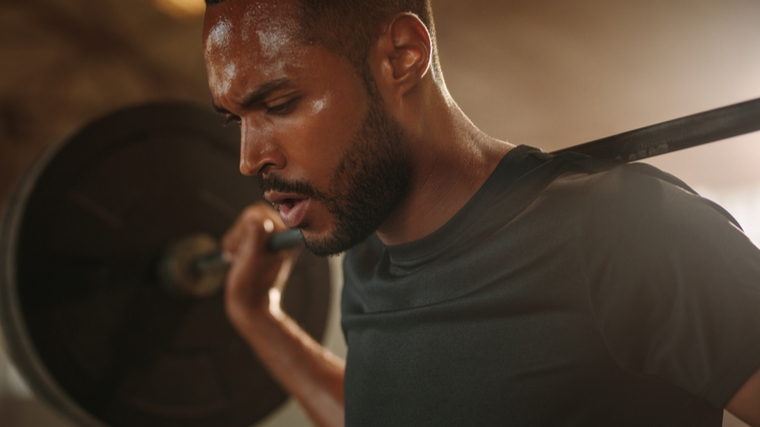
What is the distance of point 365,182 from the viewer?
492 millimetres

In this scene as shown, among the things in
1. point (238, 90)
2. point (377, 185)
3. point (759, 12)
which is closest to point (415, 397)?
point (377, 185)

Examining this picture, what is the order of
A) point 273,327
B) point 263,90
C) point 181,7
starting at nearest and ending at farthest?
point 263,90 → point 273,327 → point 181,7

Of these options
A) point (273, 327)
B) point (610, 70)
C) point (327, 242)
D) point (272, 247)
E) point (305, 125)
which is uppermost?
point (610, 70)

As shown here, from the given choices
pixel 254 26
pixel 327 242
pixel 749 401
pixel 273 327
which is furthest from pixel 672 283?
pixel 273 327

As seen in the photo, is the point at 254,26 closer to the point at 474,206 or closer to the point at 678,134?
the point at 474,206

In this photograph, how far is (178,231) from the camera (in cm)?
116

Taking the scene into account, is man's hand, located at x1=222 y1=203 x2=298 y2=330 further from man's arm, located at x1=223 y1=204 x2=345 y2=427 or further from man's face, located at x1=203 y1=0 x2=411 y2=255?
man's face, located at x1=203 y1=0 x2=411 y2=255

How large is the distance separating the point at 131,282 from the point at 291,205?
0.77m

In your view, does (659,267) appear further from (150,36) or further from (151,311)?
(150,36)

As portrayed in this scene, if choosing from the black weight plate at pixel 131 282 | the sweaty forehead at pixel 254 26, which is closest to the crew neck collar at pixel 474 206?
the sweaty forehead at pixel 254 26

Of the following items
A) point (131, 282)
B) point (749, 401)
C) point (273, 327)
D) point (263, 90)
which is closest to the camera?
point (749, 401)

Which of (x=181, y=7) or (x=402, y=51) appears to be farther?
(x=181, y=7)

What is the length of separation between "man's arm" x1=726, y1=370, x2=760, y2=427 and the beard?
0.32 meters

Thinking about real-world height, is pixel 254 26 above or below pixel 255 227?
above
